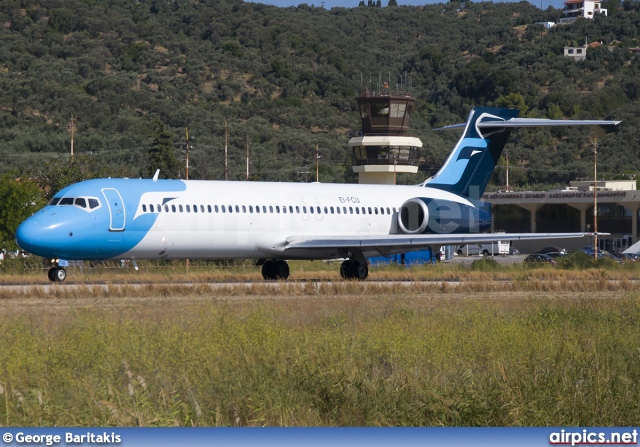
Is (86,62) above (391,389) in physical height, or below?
above

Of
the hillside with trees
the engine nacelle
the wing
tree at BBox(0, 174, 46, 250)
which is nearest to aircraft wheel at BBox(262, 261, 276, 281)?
the wing

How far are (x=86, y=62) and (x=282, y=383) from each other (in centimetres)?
A: 13014

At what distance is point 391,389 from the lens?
11883mm

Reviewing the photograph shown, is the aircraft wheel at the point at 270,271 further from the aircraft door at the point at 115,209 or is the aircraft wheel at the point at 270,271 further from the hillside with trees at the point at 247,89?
the hillside with trees at the point at 247,89

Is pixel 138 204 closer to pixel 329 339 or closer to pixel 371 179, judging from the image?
pixel 329 339

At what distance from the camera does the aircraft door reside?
2789 centimetres

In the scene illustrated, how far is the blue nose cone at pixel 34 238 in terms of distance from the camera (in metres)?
26.7

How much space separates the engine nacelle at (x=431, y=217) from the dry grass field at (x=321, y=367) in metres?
14.7

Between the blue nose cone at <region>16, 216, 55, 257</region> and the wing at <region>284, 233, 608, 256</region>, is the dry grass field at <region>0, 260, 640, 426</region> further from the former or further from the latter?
the wing at <region>284, 233, 608, 256</region>

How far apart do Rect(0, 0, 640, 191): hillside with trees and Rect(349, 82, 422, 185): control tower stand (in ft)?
73.8

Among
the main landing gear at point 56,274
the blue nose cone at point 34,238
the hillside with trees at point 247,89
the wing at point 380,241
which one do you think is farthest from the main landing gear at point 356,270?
the hillside with trees at point 247,89

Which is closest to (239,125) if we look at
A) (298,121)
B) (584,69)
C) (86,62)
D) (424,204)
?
(298,121)

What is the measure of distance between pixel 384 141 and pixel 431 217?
2800 cm

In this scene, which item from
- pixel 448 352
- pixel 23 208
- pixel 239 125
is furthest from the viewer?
pixel 239 125
